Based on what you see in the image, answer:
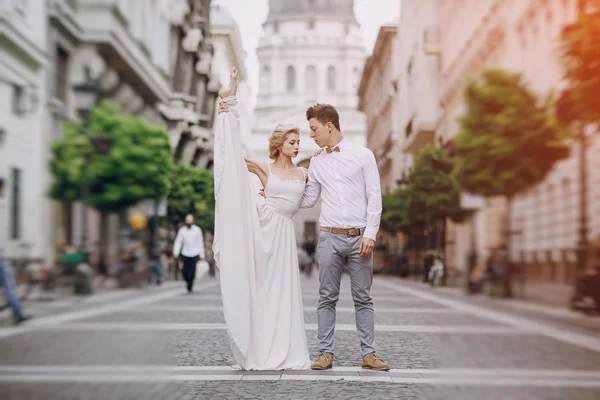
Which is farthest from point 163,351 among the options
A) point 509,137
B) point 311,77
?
point 311,77

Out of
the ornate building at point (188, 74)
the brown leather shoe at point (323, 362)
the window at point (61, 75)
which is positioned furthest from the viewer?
the brown leather shoe at point (323, 362)

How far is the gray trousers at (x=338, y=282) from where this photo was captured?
243 inches

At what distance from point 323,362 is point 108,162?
458 centimetres

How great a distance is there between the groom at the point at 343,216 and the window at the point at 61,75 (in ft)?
14.5

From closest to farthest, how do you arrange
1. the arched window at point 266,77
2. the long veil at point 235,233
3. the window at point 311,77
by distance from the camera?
the long veil at point 235,233 → the arched window at point 266,77 → the window at point 311,77

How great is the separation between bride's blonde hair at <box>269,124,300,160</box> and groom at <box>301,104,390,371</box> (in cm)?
27

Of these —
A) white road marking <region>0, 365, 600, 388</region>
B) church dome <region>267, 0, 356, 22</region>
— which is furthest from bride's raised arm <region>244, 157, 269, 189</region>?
church dome <region>267, 0, 356, 22</region>

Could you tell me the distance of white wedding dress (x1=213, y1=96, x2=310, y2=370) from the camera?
5695 mm

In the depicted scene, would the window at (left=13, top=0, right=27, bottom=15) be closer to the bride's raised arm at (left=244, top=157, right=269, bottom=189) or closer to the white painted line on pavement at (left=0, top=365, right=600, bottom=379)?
the white painted line on pavement at (left=0, top=365, right=600, bottom=379)

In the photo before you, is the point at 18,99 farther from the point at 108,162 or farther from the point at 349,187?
the point at 349,187

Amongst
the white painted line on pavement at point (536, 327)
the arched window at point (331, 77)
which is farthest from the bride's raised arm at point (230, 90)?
the arched window at point (331, 77)

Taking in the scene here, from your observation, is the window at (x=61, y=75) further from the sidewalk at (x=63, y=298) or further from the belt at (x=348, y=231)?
the belt at (x=348, y=231)

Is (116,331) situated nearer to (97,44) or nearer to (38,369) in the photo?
(38,369)

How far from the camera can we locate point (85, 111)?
1.70 meters
